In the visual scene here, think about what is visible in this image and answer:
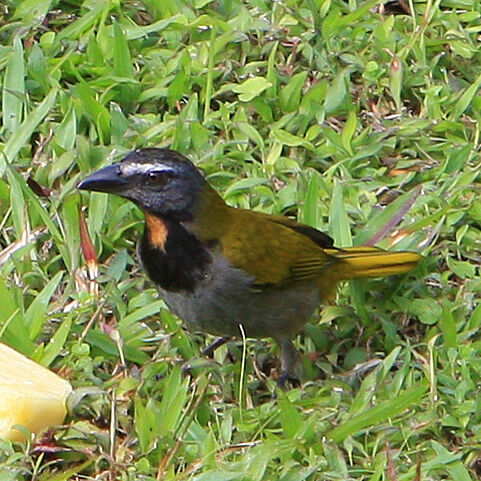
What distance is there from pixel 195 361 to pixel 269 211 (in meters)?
1.08

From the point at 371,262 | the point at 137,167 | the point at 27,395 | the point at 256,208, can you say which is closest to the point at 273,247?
the point at 371,262

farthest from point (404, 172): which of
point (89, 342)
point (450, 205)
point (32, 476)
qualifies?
point (32, 476)

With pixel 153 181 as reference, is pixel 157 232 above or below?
below

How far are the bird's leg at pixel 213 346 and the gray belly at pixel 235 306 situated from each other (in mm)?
198

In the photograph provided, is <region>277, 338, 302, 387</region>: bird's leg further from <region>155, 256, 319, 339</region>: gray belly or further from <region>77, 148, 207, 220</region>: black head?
<region>77, 148, 207, 220</region>: black head

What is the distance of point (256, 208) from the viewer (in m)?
6.93

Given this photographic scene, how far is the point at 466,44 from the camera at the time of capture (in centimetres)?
780

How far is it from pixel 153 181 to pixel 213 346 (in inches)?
35.2

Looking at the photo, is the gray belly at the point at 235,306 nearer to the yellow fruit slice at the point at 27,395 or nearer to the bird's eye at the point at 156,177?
the bird's eye at the point at 156,177

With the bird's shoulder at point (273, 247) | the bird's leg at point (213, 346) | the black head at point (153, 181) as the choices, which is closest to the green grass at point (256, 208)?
the bird's leg at point (213, 346)

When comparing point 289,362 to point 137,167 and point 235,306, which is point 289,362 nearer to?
point 235,306

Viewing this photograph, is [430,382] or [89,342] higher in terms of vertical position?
[89,342]

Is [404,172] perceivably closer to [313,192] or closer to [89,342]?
[313,192]

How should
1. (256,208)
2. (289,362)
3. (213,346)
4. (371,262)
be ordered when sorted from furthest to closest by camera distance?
(256,208)
(371,262)
(213,346)
(289,362)
